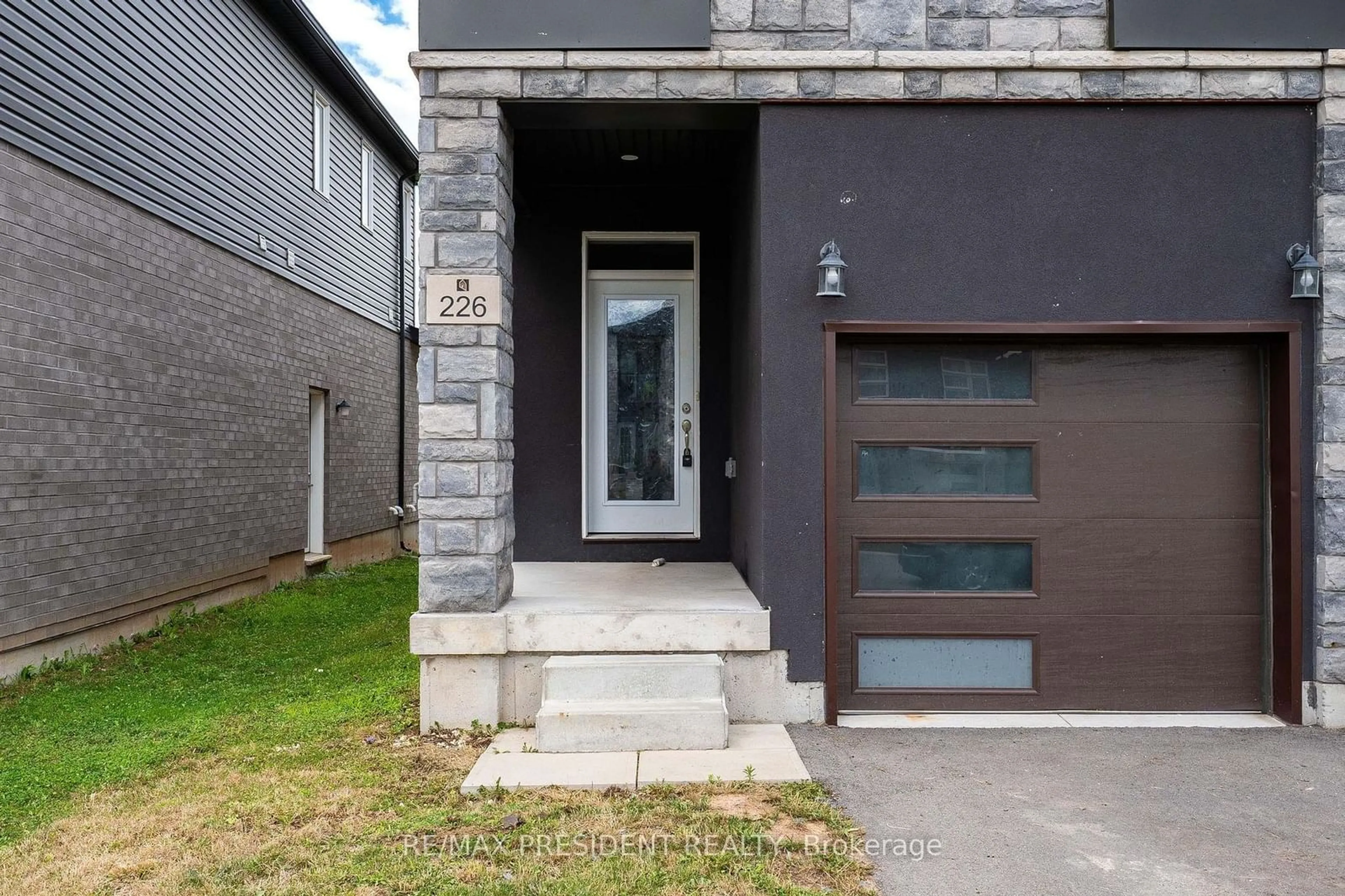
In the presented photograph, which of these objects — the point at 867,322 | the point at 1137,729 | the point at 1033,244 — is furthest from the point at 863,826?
the point at 1033,244

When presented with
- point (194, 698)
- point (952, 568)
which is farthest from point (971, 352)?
point (194, 698)

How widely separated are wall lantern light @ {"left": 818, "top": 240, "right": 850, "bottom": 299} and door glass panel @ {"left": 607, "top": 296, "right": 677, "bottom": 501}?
2.07 metres

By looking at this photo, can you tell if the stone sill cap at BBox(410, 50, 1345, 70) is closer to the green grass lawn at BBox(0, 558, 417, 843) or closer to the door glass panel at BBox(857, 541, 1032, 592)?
the door glass panel at BBox(857, 541, 1032, 592)

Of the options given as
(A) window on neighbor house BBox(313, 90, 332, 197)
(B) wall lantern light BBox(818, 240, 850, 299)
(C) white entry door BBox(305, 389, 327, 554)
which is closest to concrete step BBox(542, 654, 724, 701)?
(B) wall lantern light BBox(818, 240, 850, 299)

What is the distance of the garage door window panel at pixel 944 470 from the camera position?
4535 mm

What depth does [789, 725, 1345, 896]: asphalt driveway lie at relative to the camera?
2.81m

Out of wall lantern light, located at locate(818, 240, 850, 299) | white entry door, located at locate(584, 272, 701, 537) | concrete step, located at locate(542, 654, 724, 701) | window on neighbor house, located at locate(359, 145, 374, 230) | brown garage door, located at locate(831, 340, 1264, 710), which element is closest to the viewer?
concrete step, located at locate(542, 654, 724, 701)

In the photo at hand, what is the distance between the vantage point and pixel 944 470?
4539 millimetres

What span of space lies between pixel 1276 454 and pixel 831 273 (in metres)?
2.53

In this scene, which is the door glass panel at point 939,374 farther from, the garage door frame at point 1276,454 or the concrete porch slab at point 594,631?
the concrete porch slab at point 594,631

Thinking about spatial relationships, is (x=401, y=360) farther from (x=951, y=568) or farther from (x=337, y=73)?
(x=951, y=568)

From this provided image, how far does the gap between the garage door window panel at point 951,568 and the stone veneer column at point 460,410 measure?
198 centimetres

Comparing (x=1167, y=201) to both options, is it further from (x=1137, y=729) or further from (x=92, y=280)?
(x=92, y=280)

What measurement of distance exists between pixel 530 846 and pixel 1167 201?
4276mm
